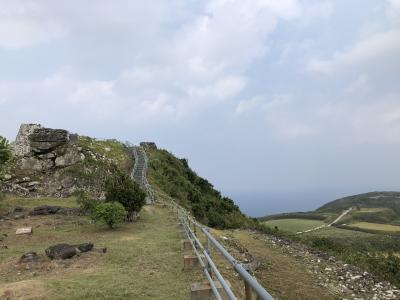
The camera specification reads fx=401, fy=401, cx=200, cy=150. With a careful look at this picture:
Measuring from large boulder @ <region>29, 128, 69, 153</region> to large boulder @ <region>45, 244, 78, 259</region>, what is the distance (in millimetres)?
25544

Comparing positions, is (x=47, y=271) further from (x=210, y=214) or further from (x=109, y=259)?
(x=210, y=214)

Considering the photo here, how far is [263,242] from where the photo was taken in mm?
20453

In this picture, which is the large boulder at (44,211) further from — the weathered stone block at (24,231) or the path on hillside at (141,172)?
the path on hillside at (141,172)

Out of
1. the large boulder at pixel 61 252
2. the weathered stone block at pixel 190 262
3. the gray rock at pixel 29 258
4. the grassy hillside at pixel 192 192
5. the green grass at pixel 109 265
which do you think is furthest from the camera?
the grassy hillside at pixel 192 192

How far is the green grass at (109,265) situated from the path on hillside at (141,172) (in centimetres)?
1054

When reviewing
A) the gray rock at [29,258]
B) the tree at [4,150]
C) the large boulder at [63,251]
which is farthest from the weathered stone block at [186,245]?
the tree at [4,150]

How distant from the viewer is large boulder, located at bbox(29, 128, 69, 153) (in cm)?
3706


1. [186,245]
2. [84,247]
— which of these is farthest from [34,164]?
[186,245]

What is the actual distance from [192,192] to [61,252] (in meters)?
28.3

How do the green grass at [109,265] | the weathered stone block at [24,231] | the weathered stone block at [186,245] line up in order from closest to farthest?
the green grass at [109,265] → the weathered stone block at [186,245] → the weathered stone block at [24,231]

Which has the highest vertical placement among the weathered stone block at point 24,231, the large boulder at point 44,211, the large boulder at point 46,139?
the large boulder at point 46,139

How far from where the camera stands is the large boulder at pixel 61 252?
13.2 metres

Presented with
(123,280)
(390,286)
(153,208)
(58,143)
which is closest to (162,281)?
(123,280)

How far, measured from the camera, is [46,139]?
37.3 m
